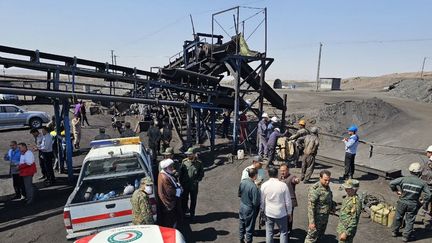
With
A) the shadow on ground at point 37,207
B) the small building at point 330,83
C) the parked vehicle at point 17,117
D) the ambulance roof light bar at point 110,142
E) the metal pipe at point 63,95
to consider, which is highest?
the small building at point 330,83

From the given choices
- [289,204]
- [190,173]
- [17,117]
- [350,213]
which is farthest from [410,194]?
[17,117]

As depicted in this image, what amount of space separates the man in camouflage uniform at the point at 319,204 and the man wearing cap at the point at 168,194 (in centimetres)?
262

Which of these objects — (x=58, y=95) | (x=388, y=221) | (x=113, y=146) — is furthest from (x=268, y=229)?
(x=58, y=95)

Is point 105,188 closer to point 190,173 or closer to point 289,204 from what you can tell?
point 190,173

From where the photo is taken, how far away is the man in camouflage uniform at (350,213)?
17.2ft

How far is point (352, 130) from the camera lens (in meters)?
9.97

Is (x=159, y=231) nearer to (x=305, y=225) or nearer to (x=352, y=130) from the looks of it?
(x=305, y=225)

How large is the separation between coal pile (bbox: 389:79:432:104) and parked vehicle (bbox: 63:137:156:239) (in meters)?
35.6

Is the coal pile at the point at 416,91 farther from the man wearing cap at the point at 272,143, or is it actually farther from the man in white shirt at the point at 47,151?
the man in white shirt at the point at 47,151

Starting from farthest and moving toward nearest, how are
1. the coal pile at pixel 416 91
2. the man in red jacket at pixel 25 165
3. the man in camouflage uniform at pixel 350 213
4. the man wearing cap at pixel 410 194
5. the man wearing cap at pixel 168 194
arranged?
1. the coal pile at pixel 416 91
2. the man in red jacket at pixel 25 165
3. the man wearing cap at pixel 410 194
4. the man wearing cap at pixel 168 194
5. the man in camouflage uniform at pixel 350 213

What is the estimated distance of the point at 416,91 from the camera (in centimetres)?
3675

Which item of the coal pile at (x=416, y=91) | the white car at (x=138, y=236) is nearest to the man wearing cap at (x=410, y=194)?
the white car at (x=138, y=236)

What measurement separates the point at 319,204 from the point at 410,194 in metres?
2.39

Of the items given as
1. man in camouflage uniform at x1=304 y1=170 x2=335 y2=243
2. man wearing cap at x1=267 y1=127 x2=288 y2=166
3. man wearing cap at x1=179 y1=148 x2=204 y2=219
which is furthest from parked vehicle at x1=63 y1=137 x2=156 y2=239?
man wearing cap at x1=267 y1=127 x2=288 y2=166
